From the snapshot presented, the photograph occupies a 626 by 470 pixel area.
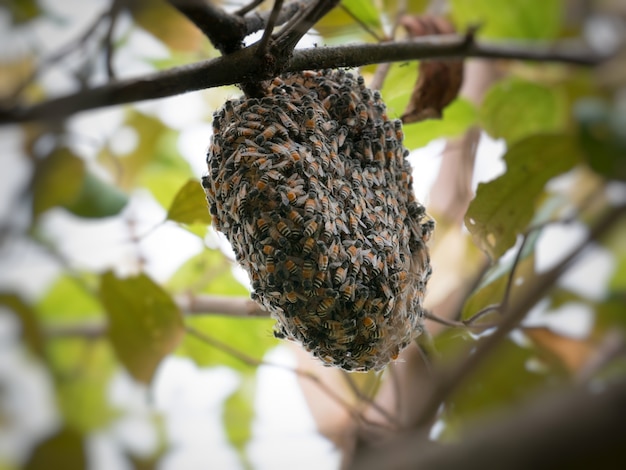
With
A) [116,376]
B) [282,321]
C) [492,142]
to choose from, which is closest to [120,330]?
[116,376]

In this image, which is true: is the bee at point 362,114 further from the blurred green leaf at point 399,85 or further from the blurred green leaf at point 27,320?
the blurred green leaf at point 27,320

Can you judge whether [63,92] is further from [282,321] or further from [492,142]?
[492,142]

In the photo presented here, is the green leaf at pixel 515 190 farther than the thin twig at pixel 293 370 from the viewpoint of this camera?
No

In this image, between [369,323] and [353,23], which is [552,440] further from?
[353,23]

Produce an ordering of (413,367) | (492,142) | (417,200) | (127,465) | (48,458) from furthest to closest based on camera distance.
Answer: (492,142), (413,367), (417,200), (127,465), (48,458)

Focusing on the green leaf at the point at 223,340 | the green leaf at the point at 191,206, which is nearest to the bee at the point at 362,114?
the green leaf at the point at 191,206

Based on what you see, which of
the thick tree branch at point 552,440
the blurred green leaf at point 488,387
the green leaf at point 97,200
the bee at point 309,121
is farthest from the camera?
the green leaf at point 97,200
